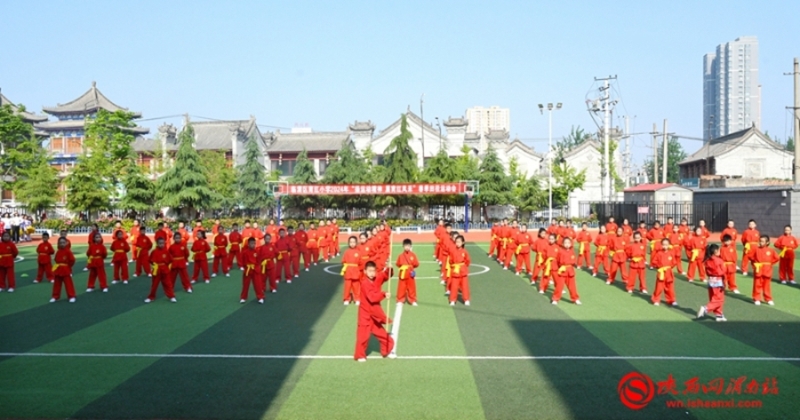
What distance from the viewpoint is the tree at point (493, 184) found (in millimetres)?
46487

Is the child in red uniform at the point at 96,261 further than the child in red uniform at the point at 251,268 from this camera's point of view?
Yes

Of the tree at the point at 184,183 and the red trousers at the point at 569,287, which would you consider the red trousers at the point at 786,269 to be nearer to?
the red trousers at the point at 569,287

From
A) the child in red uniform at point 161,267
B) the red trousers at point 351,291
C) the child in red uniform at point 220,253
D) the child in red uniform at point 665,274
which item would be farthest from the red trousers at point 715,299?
the child in red uniform at point 220,253

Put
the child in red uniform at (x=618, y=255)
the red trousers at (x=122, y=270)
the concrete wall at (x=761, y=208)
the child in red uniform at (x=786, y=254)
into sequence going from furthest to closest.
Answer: the concrete wall at (x=761, y=208) → the red trousers at (x=122, y=270) → the child in red uniform at (x=618, y=255) → the child in red uniform at (x=786, y=254)

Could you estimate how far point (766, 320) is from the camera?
39.9ft

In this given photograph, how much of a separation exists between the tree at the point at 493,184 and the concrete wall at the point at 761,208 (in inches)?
583

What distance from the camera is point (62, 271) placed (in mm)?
14711

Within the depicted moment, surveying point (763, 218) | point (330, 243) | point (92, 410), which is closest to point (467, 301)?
point (92, 410)

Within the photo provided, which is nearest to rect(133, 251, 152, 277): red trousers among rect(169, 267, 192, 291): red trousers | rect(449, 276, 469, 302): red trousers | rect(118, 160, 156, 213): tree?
rect(169, 267, 192, 291): red trousers

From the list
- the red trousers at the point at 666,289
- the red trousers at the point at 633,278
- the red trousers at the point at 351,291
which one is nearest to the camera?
the red trousers at the point at 666,289

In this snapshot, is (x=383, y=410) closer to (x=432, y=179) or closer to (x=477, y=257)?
(x=477, y=257)

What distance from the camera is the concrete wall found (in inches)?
1219

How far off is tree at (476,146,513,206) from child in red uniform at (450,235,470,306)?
3275 centimetres

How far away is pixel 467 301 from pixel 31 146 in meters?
42.7
